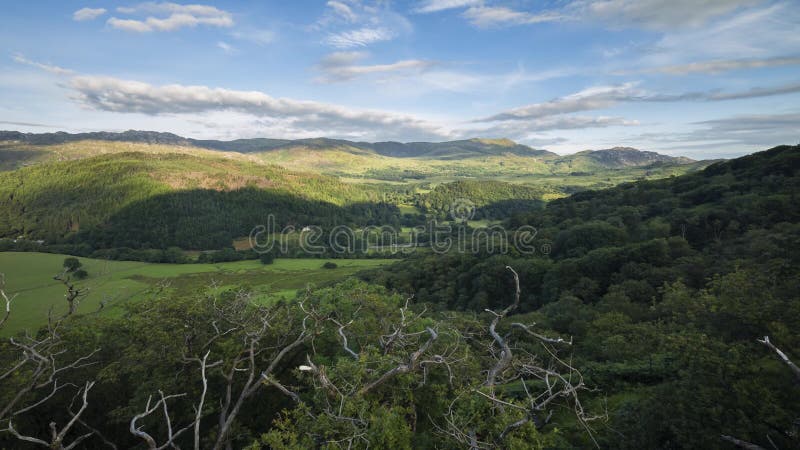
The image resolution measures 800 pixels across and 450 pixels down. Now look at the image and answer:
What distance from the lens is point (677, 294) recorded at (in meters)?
27.8

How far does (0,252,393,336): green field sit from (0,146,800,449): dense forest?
4030 cm

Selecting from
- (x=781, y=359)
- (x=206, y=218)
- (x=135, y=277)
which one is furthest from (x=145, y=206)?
(x=781, y=359)

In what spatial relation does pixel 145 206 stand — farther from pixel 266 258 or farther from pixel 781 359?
pixel 781 359

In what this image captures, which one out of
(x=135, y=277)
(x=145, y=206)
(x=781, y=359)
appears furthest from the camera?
(x=145, y=206)

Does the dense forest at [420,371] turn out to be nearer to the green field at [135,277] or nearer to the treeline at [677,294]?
the treeline at [677,294]

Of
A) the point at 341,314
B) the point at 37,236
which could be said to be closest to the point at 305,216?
the point at 37,236

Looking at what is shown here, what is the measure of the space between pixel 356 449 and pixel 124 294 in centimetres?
8207

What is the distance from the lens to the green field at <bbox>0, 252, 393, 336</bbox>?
201 feet

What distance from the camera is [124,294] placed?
70.4 metres

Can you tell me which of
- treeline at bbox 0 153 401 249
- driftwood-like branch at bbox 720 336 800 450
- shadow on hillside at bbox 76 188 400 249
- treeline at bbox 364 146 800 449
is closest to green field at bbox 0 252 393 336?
treeline at bbox 364 146 800 449

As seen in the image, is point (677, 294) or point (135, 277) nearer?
point (677, 294)

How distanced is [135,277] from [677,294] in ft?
353

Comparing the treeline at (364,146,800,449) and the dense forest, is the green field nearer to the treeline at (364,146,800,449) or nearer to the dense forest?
the treeline at (364,146,800,449)

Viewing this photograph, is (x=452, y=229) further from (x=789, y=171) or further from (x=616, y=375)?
(x=616, y=375)
